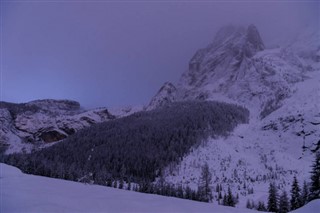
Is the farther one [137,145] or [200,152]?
[137,145]

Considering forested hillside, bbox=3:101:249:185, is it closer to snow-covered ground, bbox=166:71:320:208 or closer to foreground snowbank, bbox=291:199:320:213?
snow-covered ground, bbox=166:71:320:208

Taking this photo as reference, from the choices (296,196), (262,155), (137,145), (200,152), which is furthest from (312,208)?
(137,145)

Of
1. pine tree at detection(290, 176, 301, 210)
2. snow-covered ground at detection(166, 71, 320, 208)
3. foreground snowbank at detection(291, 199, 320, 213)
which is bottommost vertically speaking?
pine tree at detection(290, 176, 301, 210)

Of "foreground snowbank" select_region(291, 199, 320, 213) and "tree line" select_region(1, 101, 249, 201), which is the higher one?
"tree line" select_region(1, 101, 249, 201)

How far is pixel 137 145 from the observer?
471ft

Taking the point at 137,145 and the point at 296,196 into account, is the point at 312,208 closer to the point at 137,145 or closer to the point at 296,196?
the point at 296,196

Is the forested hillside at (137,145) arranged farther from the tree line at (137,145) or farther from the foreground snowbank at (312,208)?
the foreground snowbank at (312,208)

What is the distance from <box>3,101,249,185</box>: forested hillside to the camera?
113137 mm

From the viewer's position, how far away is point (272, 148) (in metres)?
123

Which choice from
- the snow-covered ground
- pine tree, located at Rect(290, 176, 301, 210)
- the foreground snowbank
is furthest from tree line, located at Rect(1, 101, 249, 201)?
the foreground snowbank

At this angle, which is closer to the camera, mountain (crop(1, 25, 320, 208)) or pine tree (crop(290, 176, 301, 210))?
pine tree (crop(290, 176, 301, 210))

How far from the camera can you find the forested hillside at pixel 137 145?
11314 cm

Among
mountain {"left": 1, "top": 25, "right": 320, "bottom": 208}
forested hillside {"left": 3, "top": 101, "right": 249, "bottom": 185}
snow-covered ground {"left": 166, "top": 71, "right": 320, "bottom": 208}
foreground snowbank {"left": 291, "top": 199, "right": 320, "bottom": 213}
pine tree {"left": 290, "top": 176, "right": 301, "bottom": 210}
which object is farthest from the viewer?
forested hillside {"left": 3, "top": 101, "right": 249, "bottom": 185}

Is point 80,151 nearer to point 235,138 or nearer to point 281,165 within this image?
point 235,138
